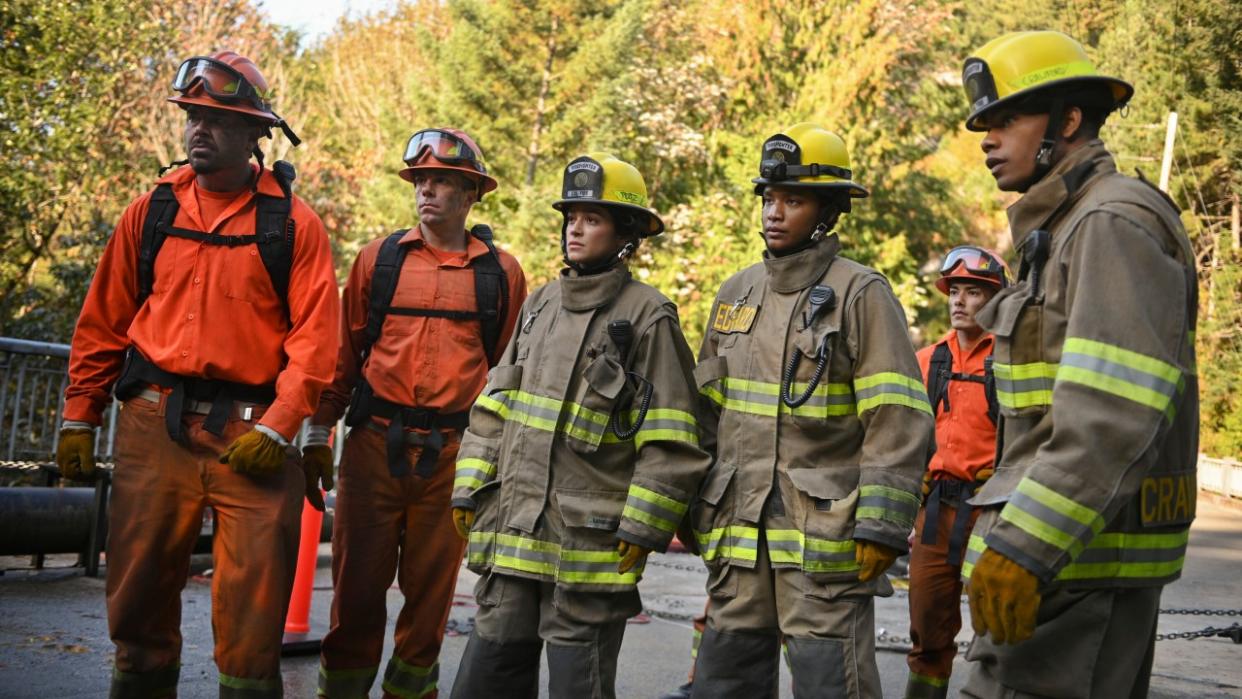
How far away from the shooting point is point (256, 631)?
4645 mm

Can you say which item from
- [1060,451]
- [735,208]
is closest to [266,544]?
[1060,451]

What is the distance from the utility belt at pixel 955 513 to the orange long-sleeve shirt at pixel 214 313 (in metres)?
3.10

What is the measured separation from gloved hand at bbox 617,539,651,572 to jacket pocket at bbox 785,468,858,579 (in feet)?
1.81

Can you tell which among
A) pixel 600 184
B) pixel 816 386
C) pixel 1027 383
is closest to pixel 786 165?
pixel 600 184

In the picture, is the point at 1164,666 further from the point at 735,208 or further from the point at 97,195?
the point at 735,208

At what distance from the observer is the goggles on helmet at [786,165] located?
4.73 meters

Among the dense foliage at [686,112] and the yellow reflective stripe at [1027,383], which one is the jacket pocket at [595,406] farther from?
the dense foliage at [686,112]

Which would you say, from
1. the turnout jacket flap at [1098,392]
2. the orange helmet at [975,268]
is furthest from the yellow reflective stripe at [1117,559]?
the orange helmet at [975,268]

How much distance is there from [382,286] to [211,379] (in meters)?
1.10

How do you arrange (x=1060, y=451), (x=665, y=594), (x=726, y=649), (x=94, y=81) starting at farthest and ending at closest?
(x=94, y=81) → (x=665, y=594) → (x=726, y=649) → (x=1060, y=451)

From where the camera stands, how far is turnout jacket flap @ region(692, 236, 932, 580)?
14.1ft

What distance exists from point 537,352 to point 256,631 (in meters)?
1.42

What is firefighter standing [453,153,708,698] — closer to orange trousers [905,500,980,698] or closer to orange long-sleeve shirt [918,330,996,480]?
orange trousers [905,500,980,698]

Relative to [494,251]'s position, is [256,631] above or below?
below
